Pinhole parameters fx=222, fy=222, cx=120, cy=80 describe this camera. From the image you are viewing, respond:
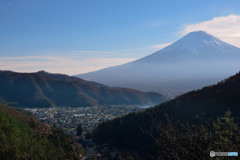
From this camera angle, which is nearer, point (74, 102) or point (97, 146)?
point (97, 146)

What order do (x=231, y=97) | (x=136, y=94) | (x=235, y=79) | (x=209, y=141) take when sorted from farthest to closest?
(x=136, y=94), (x=235, y=79), (x=231, y=97), (x=209, y=141)

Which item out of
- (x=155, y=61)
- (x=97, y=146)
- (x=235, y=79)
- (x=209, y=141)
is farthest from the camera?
(x=155, y=61)

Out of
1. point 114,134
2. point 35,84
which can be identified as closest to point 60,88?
point 35,84

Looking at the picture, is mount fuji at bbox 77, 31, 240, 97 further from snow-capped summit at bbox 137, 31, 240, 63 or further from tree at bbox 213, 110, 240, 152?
tree at bbox 213, 110, 240, 152

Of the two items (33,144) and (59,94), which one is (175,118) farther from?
(59,94)

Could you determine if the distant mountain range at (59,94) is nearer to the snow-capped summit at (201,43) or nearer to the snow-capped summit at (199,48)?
the snow-capped summit at (199,48)

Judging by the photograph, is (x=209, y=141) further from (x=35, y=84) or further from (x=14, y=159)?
(x=35, y=84)

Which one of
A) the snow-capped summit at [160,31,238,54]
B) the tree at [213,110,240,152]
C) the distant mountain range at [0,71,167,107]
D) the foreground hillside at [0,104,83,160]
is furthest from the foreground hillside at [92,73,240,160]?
the snow-capped summit at [160,31,238,54]

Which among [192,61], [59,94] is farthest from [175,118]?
[192,61]

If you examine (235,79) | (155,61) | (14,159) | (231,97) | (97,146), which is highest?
(155,61)
